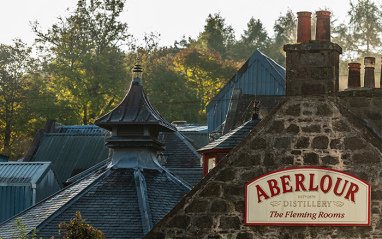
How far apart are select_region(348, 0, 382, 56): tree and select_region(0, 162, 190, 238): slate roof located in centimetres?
5456

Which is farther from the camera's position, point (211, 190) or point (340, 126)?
point (211, 190)

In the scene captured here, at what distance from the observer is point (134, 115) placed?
3322 centimetres

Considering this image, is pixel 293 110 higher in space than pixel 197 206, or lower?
higher

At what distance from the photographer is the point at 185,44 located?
10281 centimetres

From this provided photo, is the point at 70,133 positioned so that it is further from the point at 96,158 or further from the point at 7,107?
the point at 7,107

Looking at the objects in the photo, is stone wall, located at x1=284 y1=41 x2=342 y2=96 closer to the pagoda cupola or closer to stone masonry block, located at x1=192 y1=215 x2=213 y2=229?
stone masonry block, located at x1=192 y1=215 x2=213 y2=229

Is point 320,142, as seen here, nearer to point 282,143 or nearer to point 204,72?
point 282,143

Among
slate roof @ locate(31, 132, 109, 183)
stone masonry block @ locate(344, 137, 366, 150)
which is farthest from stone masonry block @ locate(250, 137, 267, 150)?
slate roof @ locate(31, 132, 109, 183)

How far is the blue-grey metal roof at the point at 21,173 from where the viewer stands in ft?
135

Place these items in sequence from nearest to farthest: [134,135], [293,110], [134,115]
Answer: [293,110]
[134,135]
[134,115]

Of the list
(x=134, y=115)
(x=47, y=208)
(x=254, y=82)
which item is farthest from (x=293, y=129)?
(x=254, y=82)

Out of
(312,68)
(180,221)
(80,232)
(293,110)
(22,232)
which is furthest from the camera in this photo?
(22,232)

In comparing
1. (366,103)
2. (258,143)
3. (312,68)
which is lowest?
(258,143)

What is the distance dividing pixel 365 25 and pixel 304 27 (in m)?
66.7
